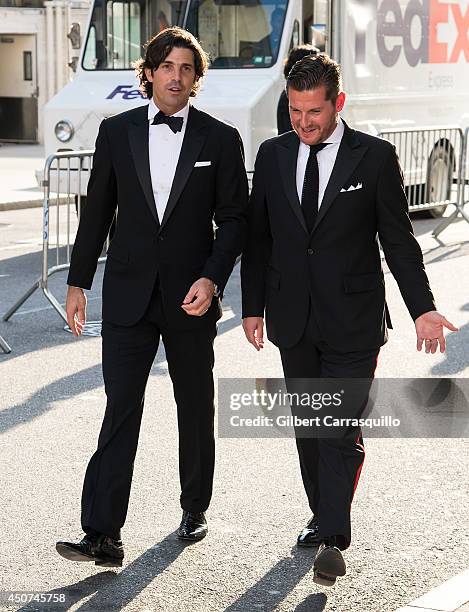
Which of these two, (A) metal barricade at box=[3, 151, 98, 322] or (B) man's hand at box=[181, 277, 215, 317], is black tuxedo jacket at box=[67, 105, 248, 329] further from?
(A) metal barricade at box=[3, 151, 98, 322]

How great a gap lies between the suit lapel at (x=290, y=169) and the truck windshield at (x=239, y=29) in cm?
904

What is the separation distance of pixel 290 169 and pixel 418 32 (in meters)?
12.5

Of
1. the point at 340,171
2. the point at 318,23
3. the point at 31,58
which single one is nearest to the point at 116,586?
the point at 340,171

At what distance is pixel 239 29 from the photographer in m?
13.5

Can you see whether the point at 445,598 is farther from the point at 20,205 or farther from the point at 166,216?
the point at 20,205

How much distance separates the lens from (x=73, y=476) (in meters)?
5.93

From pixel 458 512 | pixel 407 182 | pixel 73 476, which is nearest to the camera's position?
pixel 458 512

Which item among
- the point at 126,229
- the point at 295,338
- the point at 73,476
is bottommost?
the point at 73,476

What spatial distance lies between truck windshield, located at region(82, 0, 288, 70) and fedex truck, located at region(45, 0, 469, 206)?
10 mm

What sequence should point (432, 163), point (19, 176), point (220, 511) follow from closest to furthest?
point (220, 511), point (432, 163), point (19, 176)

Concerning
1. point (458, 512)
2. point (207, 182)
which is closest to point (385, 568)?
point (458, 512)

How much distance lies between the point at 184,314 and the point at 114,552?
880mm

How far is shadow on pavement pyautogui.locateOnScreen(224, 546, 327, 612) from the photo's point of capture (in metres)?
4.42

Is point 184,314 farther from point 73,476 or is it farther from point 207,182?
point 73,476
